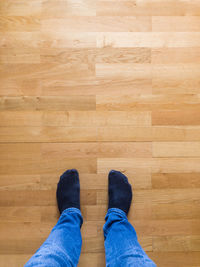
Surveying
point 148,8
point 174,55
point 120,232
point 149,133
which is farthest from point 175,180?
point 148,8

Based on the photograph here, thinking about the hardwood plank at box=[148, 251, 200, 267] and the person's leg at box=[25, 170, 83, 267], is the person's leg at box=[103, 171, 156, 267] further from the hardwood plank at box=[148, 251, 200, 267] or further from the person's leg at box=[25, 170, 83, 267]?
the hardwood plank at box=[148, 251, 200, 267]

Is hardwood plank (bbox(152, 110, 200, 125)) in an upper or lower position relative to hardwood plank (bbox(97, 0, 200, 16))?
lower

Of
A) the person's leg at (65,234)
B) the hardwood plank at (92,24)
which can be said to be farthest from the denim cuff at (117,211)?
the hardwood plank at (92,24)

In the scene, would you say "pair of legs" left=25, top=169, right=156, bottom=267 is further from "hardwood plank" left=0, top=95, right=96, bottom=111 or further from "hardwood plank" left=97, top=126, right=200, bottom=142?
"hardwood plank" left=0, top=95, right=96, bottom=111

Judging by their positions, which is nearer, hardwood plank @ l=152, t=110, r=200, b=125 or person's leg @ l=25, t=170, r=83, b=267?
person's leg @ l=25, t=170, r=83, b=267

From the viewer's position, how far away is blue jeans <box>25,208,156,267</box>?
744 mm

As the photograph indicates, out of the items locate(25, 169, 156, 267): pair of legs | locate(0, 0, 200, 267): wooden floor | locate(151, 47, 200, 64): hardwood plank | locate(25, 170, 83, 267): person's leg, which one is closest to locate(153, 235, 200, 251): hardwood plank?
locate(0, 0, 200, 267): wooden floor

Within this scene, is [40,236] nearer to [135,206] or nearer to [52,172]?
[52,172]

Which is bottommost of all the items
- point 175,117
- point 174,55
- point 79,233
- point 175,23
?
point 79,233

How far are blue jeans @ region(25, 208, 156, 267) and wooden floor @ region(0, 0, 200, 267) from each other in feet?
0.31

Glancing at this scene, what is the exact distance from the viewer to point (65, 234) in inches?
34.7

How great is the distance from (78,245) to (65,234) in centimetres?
8

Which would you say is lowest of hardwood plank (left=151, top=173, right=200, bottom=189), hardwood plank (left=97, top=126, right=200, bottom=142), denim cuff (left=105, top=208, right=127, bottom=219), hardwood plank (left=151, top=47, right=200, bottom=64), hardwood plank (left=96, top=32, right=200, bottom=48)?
denim cuff (left=105, top=208, right=127, bottom=219)

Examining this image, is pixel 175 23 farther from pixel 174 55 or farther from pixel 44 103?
pixel 44 103
